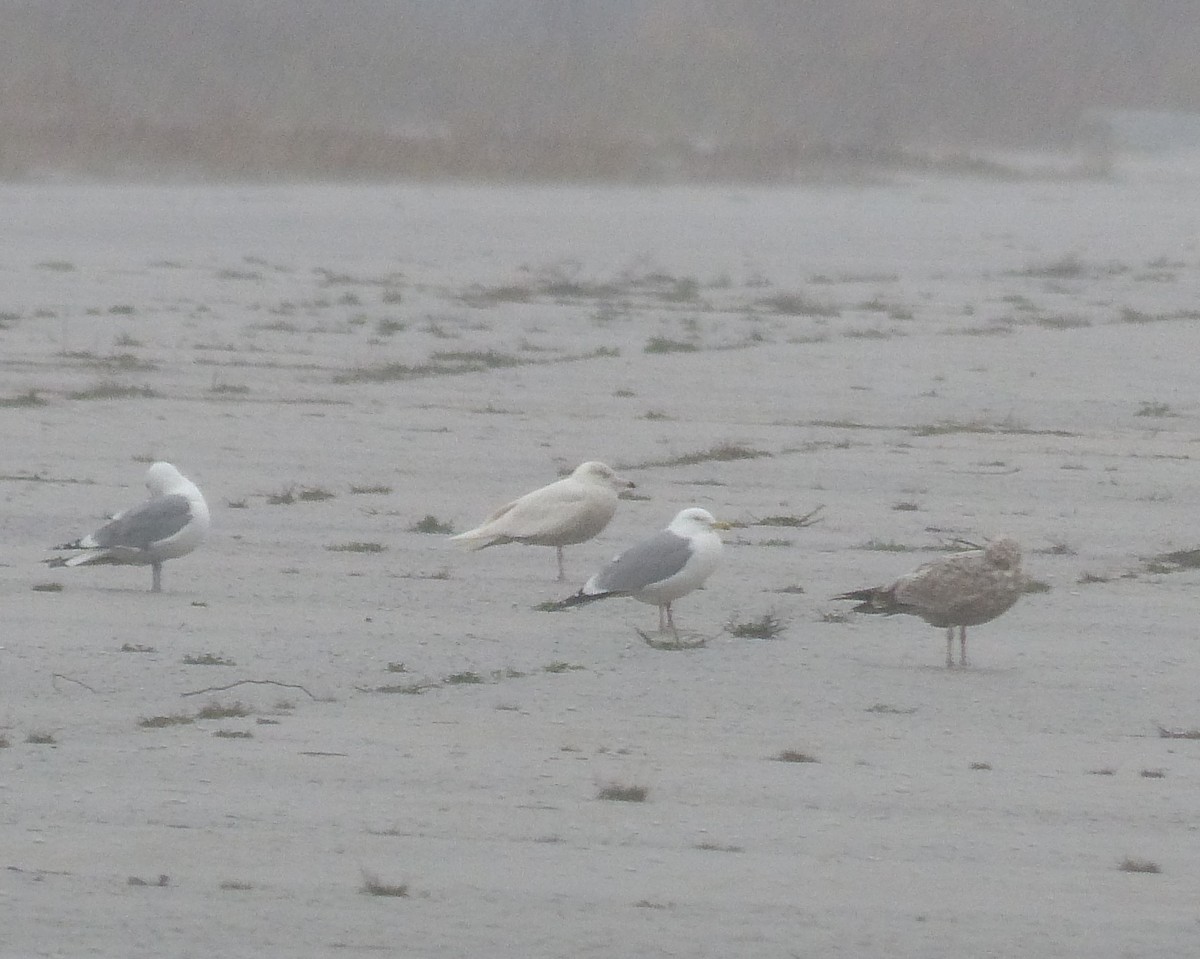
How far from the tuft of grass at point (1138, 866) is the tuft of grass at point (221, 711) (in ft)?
9.24

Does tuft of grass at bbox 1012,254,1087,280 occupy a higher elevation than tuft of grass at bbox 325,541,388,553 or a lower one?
higher

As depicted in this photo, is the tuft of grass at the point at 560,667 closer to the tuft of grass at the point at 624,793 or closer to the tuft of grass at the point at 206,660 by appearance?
the tuft of grass at the point at 206,660

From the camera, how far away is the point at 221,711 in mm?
8453

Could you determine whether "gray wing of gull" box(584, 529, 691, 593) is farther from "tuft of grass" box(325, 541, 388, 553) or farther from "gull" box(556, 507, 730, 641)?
"tuft of grass" box(325, 541, 388, 553)

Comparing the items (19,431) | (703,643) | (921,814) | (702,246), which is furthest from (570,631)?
(702,246)

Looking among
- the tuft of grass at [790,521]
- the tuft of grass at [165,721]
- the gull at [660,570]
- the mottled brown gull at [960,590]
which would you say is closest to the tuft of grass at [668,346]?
the tuft of grass at [790,521]

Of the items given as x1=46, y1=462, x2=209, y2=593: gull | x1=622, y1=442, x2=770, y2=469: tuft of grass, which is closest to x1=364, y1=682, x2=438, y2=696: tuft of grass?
x1=46, y1=462, x2=209, y2=593: gull

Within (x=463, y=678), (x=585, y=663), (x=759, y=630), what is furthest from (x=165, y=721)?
(x=759, y=630)

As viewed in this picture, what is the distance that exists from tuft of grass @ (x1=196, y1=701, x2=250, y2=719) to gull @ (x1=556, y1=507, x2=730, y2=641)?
5.15 feet

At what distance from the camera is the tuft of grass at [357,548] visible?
11.8 metres

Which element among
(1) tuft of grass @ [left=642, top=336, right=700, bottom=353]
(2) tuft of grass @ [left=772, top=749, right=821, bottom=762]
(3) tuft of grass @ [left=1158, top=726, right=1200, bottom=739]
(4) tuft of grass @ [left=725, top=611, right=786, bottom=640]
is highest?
(1) tuft of grass @ [left=642, top=336, right=700, bottom=353]

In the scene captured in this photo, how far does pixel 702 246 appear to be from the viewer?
38219 mm

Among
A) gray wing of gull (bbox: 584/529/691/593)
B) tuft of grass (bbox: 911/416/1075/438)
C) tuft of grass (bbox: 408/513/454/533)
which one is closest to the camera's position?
gray wing of gull (bbox: 584/529/691/593)

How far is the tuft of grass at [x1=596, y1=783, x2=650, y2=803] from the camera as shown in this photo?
7.55 metres
